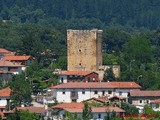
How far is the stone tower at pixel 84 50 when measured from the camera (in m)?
61.3

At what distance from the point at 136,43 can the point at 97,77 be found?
6.37 m

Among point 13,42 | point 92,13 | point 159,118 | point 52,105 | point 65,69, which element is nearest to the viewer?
point 159,118

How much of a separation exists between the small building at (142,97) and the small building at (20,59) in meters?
8.37

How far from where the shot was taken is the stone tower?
61312 millimetres

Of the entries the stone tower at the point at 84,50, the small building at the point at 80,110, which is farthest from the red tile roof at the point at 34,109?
the stone tower at the point at 84,50

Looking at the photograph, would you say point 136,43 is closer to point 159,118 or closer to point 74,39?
point 74,39

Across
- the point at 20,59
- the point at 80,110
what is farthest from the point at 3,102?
the point at 20,59

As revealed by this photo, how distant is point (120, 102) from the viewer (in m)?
54.0

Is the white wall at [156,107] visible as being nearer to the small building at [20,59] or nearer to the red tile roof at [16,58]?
the small building at [20,59]

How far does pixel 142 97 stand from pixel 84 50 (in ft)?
25.0

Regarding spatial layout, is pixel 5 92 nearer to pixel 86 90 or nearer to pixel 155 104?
pixel 86 90

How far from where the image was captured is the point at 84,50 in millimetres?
61812

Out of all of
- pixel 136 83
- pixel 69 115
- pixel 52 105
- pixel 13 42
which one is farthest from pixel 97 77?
pixel 13 42

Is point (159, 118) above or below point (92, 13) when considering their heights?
below
